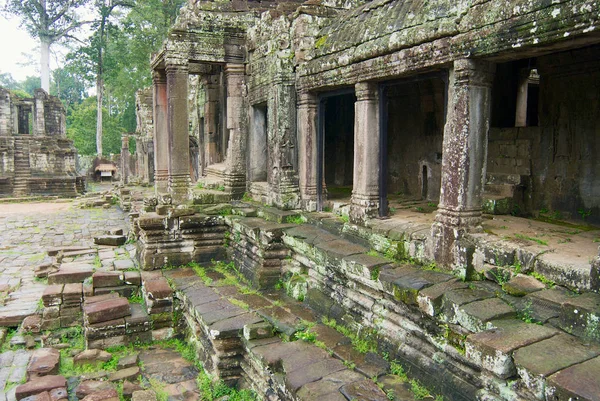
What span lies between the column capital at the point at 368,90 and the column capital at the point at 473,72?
1.55 meters

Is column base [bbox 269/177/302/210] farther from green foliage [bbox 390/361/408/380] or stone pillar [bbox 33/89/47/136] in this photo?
stone pillar [bbox 33/89/47/136]

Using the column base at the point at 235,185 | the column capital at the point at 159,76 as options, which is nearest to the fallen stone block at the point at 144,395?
the column base at the point at 235,185

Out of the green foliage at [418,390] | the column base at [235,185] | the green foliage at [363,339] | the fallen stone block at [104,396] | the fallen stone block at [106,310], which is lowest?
the fallen stone block at [104,396]

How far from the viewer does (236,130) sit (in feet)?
30.9

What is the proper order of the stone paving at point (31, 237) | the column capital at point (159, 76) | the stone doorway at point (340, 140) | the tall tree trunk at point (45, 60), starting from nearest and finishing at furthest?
the stone paving at point (31, 237), the column capital at point (159, 76), the stone doorway at point (340, 140), the tall tree trunk at point (45, 60)

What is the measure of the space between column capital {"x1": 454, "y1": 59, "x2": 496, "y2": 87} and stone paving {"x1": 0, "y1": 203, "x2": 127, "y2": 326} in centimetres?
692

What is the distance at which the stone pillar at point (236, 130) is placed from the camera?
365 inches

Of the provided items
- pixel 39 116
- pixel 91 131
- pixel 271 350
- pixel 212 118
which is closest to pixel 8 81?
pixel 91 131

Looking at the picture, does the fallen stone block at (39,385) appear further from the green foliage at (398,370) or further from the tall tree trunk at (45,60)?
the tall tree trunk at (45,60)

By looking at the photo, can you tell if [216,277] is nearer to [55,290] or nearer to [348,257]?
[55,290]

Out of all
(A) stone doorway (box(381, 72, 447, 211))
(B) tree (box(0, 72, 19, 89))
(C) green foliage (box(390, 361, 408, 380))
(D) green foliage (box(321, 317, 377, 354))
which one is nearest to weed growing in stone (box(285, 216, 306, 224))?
(A) stone doorway (box(381, 72, 447, 211))

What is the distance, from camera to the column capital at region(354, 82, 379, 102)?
5.86 m

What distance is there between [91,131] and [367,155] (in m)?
41.0

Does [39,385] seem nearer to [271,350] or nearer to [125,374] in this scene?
[125,374]
